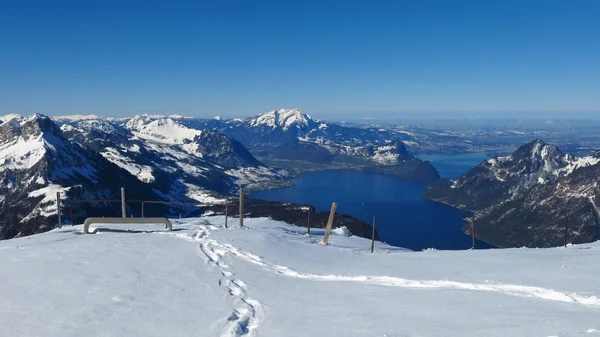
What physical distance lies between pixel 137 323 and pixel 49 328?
6.37 ft

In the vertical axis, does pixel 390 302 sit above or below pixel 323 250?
above

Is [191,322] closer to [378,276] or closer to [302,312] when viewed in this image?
[302,312]

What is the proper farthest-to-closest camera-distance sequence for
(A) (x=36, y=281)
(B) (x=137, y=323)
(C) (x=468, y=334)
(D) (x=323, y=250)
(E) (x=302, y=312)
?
(D) (x=323, y=250) < (A) (x=36, y=281) < (E) (x=302, y=312) < (B) (x=137, y=323) < (C) (x=468, y=334)

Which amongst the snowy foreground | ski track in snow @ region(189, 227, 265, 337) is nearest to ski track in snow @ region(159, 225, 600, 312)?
the snowy foreground

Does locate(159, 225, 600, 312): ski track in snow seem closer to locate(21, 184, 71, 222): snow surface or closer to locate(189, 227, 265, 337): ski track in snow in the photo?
locate(189, 227, 265, 337): ski track in snow

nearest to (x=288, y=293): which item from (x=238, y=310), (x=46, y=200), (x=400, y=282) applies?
(x=238, y=310)

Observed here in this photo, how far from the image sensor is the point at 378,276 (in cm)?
Result: 1680

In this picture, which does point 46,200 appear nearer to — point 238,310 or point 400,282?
point 238,310

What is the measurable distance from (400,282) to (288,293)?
4479 mm

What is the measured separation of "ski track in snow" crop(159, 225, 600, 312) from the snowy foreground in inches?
2.1

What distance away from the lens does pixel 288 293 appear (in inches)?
568

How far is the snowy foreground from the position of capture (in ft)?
32.0

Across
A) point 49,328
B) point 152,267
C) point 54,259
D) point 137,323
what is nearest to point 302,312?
point 137,323

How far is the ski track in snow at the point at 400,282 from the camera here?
11.6 m
